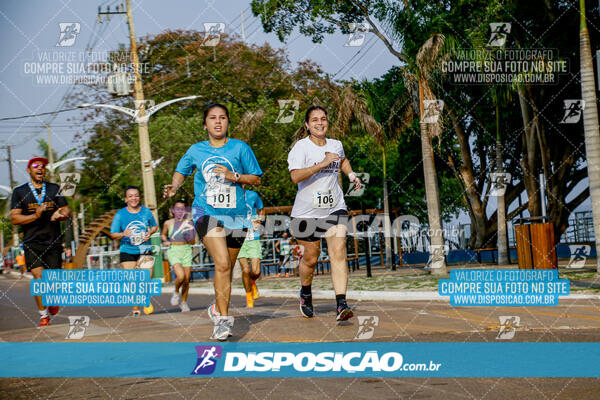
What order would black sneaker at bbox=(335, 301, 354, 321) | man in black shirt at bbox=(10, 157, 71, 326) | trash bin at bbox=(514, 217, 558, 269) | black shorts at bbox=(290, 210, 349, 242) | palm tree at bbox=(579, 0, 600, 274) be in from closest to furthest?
black sneaker at bbox=(335, 301, 354, 321) → black shorts at bbox=(290, 210, 349, 242) → man in black shirt at bbox=(10, 157, 71, 326) → trash bin at bbox=(514, 217, 558, 269) → palm tree at bbox=(579, 0, 600, 274)

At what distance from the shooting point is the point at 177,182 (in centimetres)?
705

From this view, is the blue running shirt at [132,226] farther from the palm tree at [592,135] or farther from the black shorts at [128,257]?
the palm tree at [592,135]

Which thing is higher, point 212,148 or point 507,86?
point 507,86

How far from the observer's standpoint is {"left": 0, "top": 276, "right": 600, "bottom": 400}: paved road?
4629 mm

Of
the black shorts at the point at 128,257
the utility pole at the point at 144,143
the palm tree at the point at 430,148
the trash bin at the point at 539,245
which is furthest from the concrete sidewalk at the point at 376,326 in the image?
the utility pole at the point at 144,143

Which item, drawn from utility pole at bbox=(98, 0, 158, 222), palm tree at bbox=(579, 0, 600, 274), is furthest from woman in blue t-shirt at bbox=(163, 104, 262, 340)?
utility pole at bbox=(98, 0, 158, 222)

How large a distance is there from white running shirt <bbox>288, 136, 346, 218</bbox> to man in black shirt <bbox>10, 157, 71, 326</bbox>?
347cm

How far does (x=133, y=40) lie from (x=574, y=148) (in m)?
15.8

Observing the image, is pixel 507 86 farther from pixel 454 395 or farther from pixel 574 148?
pixel 454 395

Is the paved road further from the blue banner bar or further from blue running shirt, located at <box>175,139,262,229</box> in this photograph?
blue running shirt, located at <box>175,139,262,229</box>

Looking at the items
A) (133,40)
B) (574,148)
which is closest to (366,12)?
(133,40)

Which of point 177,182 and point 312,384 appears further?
point 177,182

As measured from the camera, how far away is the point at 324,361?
553 cm

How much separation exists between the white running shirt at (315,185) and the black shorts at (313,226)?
42mm
